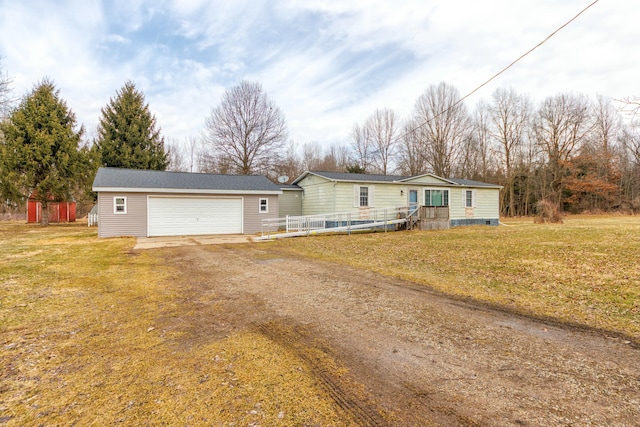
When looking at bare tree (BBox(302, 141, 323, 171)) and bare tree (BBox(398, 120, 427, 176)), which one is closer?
bare tree (BBox(398, 120, 427, 176))

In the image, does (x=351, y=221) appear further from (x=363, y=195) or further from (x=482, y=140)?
(x=482, y=140)

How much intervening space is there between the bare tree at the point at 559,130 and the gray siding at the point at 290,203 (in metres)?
28.3

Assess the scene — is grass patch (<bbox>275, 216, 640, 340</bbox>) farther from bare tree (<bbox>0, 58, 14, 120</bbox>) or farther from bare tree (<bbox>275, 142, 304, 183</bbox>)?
bare tree (<bbox>275, 142, 304, 183</bbox>)

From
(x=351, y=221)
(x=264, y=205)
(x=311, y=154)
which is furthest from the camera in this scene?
(x=311, y=154)

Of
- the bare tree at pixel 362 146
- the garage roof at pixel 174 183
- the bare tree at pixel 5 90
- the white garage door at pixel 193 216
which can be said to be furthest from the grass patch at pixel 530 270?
the bare tree at pixel 362 146

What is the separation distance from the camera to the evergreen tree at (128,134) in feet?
87.0

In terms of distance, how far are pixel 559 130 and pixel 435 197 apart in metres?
23.2

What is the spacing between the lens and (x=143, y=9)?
12156 mm

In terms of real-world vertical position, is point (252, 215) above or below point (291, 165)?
below

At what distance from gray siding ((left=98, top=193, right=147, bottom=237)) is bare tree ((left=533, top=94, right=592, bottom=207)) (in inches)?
1495

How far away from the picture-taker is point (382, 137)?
37.4 meters

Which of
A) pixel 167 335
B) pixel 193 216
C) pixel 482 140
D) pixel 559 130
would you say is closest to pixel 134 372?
pixel 167 335

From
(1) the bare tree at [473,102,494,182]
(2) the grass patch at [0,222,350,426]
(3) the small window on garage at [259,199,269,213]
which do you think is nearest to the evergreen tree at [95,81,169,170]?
(3) the small window on garage at [259,199,269,213]

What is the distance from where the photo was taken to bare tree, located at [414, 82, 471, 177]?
110 ft
